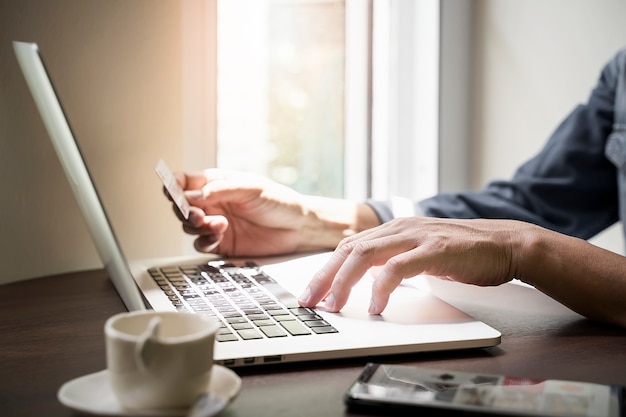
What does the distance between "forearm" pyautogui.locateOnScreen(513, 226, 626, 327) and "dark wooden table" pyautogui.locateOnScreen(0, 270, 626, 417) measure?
0.02 metres

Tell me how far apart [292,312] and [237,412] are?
248 mm

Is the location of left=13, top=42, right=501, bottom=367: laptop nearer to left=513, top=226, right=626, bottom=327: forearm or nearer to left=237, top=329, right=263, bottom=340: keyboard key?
left=237, top=329, right=263, bottom=340: keyboard key

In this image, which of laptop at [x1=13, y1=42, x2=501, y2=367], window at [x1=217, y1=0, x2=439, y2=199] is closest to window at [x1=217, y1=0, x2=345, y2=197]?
window at [x1=217, y1=0, x2=439, y2=199]

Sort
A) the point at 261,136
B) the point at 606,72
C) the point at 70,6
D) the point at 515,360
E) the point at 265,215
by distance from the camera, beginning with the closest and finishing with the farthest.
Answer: the point at 515,360 < the point at 70,6 < the point at 265,215 < the point at 606,72 < the point at 261,136

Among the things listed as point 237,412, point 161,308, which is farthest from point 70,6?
point 237,412

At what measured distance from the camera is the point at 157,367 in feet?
1.54

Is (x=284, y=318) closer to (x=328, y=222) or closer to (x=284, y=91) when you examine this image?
(x=328, y=222)

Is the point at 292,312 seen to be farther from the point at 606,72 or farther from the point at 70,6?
the point at 606,72

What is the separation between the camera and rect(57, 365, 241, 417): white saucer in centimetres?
47

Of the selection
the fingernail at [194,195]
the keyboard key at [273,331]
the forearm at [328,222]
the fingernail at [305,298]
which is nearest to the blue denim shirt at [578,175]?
the forearm at [328,222]

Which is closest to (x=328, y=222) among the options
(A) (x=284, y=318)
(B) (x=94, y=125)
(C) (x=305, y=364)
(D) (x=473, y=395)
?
(B) (x=94, y=125)

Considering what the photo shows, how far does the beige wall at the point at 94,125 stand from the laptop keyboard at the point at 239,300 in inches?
7.8

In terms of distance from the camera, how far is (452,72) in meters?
1.90

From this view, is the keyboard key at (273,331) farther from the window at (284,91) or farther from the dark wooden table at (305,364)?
the window at (284,91)
